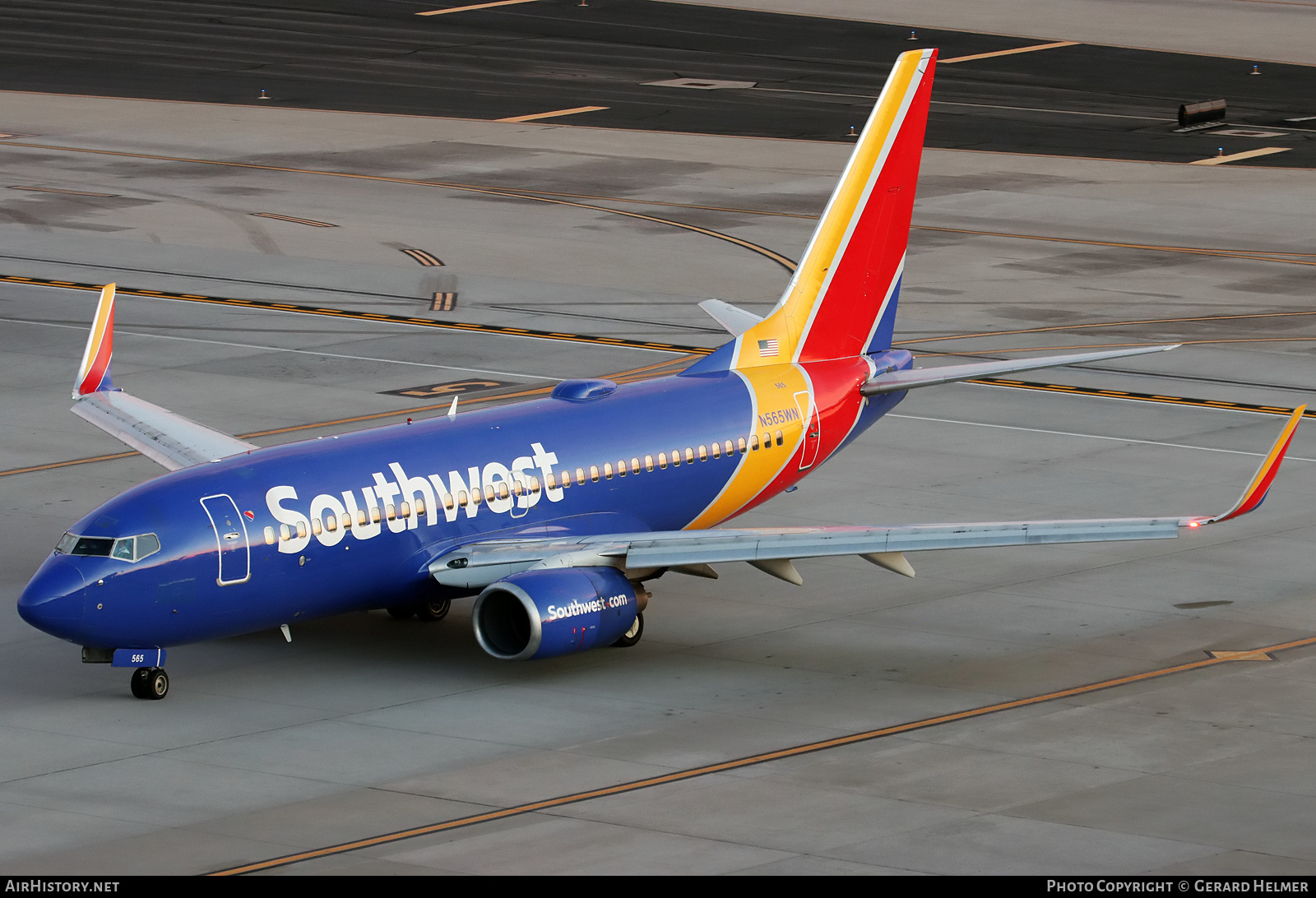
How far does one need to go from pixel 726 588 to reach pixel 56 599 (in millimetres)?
13477

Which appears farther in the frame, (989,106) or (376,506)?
(989,106)

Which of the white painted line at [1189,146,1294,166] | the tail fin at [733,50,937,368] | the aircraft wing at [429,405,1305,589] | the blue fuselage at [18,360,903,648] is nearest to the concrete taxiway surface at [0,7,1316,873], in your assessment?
the blue fuselage at [18,360,903,648]

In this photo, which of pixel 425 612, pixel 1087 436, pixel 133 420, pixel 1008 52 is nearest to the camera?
pixel 425 612

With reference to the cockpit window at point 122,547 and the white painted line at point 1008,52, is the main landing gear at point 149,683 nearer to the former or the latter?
the cockpit window at point 122,547

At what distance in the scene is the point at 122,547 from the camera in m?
33.6

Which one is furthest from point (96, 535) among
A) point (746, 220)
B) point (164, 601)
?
point (746, 220)

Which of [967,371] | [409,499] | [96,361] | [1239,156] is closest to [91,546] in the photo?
[409,499]

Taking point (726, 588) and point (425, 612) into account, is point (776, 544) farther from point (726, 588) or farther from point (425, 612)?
point (425, 612)

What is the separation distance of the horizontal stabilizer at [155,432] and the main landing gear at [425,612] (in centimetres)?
428

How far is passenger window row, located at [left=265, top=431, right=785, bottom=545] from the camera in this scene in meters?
34.9

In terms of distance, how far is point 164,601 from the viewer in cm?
3369

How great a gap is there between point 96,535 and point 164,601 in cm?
152

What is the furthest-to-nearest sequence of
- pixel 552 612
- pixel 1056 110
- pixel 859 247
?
pixel 1056 110, pixel 859 247, pixel 552 612

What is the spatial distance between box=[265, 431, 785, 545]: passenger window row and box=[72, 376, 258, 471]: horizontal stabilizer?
17.6 ft
